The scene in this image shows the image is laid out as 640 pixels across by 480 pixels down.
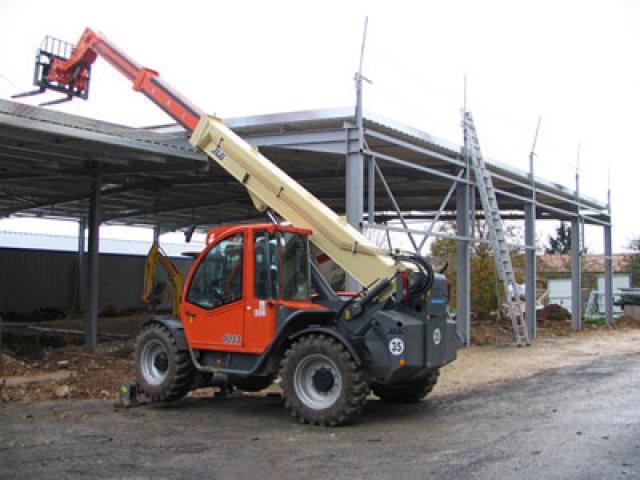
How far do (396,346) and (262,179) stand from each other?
3349mm

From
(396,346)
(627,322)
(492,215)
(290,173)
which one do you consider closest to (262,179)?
(396,346)

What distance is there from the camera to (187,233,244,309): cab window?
905 cm

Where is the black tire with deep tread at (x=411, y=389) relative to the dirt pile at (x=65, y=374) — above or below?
above

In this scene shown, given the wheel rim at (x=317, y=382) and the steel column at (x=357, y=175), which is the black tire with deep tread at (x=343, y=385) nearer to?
the wheel rim at (x=317, y=382)

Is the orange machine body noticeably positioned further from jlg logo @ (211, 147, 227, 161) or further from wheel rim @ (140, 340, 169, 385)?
jlg logo @ (211, 147, 227, 161)

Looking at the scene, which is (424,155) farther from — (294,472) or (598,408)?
(294,472)

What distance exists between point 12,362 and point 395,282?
7.87 metres

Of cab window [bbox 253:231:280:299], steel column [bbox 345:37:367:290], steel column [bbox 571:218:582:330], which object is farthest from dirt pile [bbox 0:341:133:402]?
steel column [bbox 571:218:582:330]

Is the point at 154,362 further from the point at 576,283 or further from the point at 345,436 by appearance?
the point at 576,283

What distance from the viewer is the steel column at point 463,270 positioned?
17.4 meters

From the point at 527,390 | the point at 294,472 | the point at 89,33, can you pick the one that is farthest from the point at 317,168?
the point at 294,472

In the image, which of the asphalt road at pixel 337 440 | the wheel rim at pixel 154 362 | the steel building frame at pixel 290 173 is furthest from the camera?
the steel building frame at pixel 290 173

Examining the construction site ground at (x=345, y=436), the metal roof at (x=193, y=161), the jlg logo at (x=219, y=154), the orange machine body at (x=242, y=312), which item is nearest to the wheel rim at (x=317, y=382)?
the construction site ground at (x=345, y=436)

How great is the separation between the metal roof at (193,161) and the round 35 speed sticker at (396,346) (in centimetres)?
610
